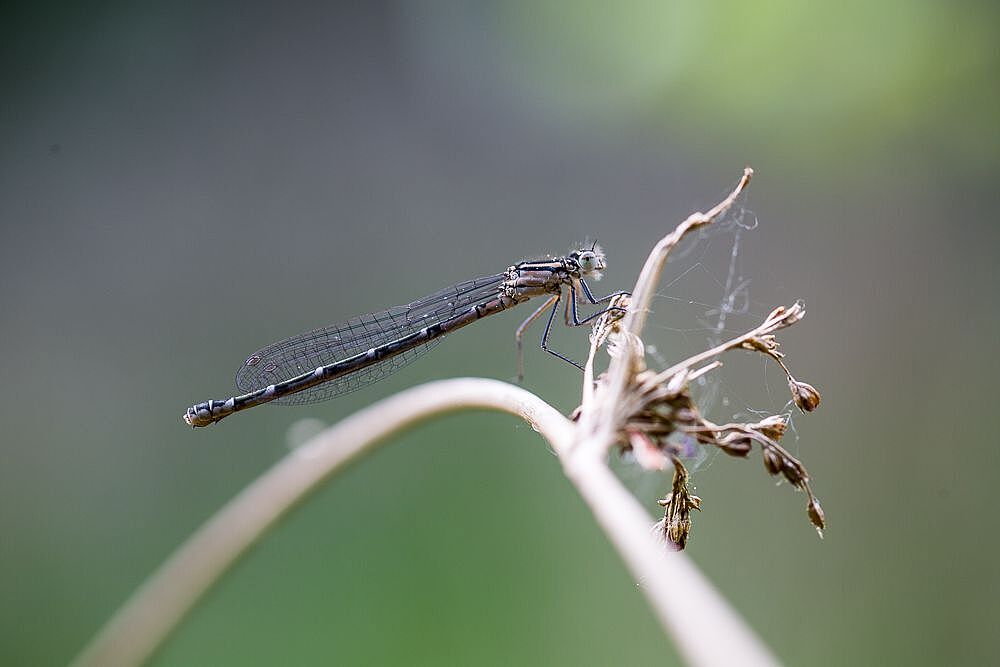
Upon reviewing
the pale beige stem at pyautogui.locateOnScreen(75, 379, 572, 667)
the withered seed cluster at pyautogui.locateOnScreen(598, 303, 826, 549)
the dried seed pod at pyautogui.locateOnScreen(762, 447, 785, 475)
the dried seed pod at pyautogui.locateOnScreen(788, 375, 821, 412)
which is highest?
the pale beige stem at pyautogui.locateOnScreen(75, 379, 572, 667)

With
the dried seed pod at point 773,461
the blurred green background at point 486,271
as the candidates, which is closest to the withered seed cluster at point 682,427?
the dried seed pod at point 773,461

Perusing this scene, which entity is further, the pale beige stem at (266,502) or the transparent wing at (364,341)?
the transparent wing at (364,341)

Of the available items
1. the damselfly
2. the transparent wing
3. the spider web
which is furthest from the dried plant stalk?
the spider web

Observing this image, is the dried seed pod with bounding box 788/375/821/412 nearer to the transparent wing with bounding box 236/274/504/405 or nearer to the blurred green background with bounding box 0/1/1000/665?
the blurred green background with bounding box 0/1/1000/665

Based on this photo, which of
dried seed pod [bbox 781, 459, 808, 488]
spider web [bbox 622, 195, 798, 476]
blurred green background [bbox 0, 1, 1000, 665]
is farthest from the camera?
spider web [bbox 622, 195, 798, 476]

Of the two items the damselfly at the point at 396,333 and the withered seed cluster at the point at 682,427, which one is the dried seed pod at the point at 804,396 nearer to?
the withered seed cluster at the point at 682,427

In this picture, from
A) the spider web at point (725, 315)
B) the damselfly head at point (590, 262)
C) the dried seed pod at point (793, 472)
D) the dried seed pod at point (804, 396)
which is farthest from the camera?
the spider web at point (725, 315)
